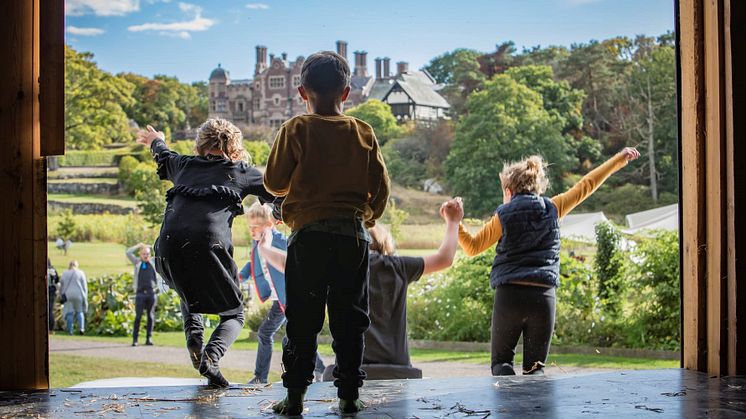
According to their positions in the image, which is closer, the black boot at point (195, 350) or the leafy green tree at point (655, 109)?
the black boot at point (195, 350)

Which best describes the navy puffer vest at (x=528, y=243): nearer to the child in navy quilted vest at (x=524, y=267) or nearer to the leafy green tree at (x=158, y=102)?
the child in navy quilted vest at (x=524, y=267)

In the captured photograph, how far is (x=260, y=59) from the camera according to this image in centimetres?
1380

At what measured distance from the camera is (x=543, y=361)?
439cm

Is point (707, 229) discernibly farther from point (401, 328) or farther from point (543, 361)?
point (401, 328)

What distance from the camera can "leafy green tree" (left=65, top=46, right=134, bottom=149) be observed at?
47.1 ft

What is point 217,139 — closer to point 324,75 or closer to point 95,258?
point 324,75

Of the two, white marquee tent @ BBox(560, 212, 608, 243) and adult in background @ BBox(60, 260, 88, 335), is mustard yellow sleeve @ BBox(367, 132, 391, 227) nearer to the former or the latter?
adult in background @ BBox(60, 260, 88, 335)

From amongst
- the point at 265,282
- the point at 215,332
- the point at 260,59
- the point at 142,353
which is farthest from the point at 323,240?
the point at 260,59

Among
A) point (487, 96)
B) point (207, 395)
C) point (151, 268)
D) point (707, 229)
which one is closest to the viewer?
point (207, 395)

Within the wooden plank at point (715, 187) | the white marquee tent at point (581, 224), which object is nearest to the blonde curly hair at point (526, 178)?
the wooden plank at point (715, 187)

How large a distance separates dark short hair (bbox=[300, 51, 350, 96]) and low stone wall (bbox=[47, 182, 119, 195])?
1161 cm

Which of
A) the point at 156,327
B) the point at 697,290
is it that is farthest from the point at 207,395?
the point at 156,327

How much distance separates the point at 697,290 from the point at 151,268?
7805 millimetres

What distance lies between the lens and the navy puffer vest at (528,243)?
4340 mm
